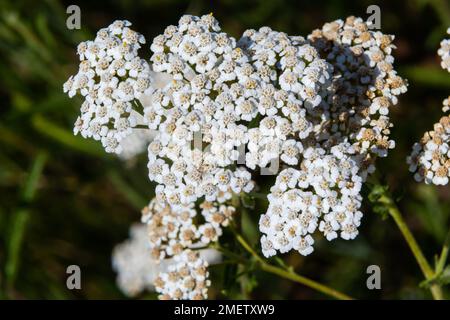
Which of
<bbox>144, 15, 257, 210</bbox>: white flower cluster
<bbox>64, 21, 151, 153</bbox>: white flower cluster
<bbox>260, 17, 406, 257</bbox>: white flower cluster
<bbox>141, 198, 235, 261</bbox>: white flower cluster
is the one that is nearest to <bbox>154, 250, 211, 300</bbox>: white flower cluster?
<bbox>141, 198, 235, 261</bbox>: white flower cluster

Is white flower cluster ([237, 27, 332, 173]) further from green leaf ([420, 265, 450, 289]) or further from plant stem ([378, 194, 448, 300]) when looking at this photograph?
green leaf ([420, 265, 450, 289])

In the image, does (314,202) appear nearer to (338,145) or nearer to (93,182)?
(338,145)

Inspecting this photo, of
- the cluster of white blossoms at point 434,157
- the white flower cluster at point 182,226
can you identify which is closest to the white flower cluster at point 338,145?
the cluster of white blossoms at point 434,157

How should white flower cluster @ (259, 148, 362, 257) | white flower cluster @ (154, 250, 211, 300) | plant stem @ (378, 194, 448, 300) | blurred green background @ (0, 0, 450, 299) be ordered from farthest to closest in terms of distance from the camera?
blurred green background @ (0, 0, 450, 299) < white flower cluster @ (154, 250, 211, 300) < plant stem @ (378, 194, 448, 300) < white flower cluster @ (259, 148, 362, 257)

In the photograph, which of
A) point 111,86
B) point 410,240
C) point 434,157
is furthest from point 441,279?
point 111,86

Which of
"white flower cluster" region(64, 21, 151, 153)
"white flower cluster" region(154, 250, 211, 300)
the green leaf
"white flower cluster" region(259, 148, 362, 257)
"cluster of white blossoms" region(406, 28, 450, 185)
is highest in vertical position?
"white flower cluster" region(64, 21, 151, 153)

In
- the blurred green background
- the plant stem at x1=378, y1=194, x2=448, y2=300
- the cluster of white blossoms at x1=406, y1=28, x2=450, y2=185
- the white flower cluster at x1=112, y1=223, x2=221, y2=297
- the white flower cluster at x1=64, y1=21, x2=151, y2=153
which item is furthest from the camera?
the blurred green background
